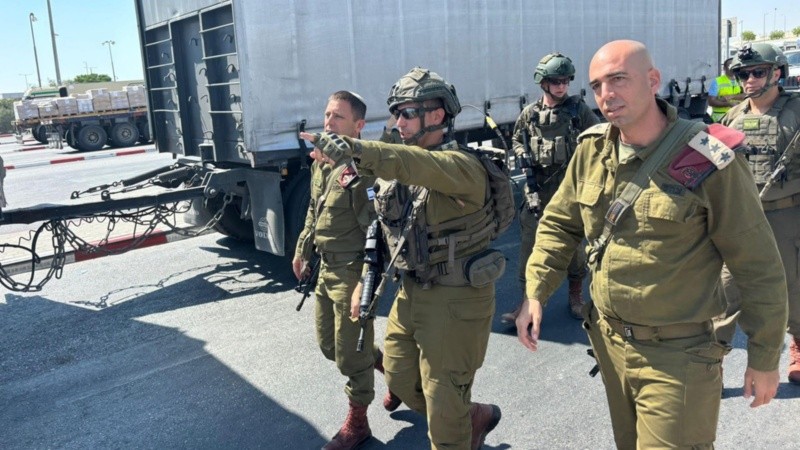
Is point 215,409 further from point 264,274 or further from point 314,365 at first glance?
point 264,274

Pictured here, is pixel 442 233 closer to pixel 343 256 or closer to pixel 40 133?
pixel 343 256

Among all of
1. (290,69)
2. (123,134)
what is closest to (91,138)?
(123,134)

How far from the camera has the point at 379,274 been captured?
3.09 metres

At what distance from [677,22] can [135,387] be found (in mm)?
10019

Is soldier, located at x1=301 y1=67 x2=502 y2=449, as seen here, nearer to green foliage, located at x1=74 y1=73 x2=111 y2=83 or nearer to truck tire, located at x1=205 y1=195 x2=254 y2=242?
truck tire, located at x1=205 y1=195 x2=254 y2=242

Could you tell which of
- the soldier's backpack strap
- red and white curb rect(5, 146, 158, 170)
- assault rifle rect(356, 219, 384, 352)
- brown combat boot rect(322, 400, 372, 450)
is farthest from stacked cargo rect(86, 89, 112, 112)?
the soldier's backpack strap

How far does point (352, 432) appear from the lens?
3.49 m

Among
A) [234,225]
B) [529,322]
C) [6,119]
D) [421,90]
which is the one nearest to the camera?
[529,322]

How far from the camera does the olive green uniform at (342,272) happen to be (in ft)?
11.4

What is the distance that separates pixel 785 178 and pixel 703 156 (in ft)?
7.20

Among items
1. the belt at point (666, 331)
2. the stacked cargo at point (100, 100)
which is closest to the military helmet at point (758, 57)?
the belt at point (666, 331)

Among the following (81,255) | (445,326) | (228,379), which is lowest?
(228,379)

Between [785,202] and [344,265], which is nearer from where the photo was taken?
[344,265]

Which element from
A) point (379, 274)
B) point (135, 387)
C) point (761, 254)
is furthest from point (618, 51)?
point (135, 387)
